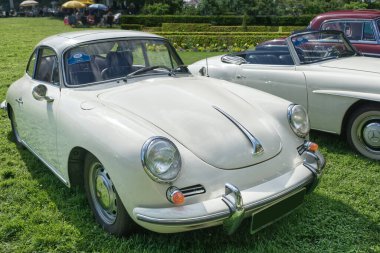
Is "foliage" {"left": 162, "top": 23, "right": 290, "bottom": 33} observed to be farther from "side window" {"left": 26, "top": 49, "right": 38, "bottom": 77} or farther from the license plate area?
the license plate area

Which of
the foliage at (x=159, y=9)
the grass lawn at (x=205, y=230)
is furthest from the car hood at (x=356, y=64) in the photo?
the foliage at (x=159, y=9)

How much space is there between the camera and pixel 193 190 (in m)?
2.53

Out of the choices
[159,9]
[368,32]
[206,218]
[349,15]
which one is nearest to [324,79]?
[206,218]

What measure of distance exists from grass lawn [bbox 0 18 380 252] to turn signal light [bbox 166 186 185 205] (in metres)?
0.51

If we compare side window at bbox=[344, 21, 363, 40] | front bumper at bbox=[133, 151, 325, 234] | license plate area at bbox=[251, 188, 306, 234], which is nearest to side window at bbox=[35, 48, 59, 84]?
front bumper at bbox=[133, 151, 325, 234]

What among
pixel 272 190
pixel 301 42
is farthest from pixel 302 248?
pixel 301 42

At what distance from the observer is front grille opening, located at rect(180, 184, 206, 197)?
2506mm

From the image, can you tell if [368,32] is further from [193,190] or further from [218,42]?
[218,42]

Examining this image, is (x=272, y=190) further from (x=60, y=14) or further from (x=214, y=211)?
(x=60, y=14)

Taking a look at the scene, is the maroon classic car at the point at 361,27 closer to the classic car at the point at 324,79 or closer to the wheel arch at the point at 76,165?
the classic car at the point at 324,79

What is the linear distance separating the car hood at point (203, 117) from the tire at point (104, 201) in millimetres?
486

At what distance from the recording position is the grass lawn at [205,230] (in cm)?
283

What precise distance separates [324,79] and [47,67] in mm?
3005

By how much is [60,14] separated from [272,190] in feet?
146
